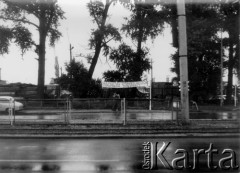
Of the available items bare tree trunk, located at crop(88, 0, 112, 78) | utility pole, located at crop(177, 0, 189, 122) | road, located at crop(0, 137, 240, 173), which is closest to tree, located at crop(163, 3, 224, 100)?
bare tree trunk, located at crop(88, 0, 112, 78)

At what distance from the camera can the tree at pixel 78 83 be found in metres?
37.6

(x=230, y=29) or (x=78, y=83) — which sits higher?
(x=230, y=29)

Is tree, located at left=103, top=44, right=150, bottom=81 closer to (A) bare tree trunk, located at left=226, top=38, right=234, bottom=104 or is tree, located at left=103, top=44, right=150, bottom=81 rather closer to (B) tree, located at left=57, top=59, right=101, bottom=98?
(B) tree, located at left=57, top=59, right=101, bottom=98

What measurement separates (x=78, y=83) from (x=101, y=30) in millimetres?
7274

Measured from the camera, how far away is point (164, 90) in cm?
4638

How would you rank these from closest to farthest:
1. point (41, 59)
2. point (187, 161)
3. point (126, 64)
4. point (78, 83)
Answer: point (187, 161) → point (78, 83) → point (41, 59) → point (126, 64)

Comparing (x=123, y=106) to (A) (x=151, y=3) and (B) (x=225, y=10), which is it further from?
(B) (x=225, y=10)

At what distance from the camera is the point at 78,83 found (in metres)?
37.5

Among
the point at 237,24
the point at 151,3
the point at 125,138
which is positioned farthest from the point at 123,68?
the point at 125,138

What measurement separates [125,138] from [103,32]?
28349 millimetres

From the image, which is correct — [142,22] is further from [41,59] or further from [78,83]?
[41,59]

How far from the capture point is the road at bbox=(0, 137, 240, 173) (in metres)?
8.55

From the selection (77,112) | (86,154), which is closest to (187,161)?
(86,154)

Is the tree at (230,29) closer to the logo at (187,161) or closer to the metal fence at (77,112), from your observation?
the metal fence at (77,112)
